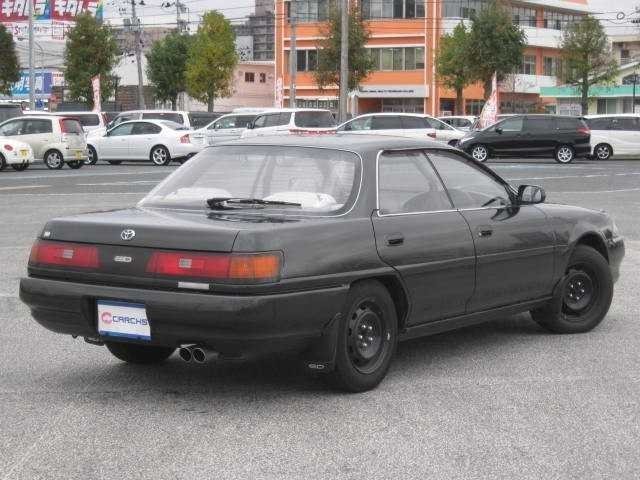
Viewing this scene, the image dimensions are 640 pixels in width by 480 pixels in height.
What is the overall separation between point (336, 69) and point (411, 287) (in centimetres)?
6453

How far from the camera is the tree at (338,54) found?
6956cm

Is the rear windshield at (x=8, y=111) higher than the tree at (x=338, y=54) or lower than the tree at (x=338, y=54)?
lower

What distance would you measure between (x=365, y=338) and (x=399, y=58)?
7673 centimetres

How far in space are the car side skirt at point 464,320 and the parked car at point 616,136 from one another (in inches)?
1353

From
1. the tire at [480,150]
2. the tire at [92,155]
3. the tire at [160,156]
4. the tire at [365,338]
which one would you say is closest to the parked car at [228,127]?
the tire at [160,156]

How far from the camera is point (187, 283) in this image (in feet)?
18.6

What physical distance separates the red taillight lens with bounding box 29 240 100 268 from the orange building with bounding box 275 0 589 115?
70.9 m

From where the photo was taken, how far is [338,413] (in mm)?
5805

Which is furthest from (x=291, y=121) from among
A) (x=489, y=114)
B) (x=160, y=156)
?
(x=489, y=114)

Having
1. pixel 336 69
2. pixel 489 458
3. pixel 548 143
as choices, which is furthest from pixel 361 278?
pixel 336 69

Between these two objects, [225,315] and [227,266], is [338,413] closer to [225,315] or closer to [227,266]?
[225,315]

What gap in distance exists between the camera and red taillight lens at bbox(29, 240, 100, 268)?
19.8 feet

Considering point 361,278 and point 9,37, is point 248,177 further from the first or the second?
point 9,37

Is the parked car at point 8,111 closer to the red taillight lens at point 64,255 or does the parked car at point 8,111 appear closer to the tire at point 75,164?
the tire at point 75,164
